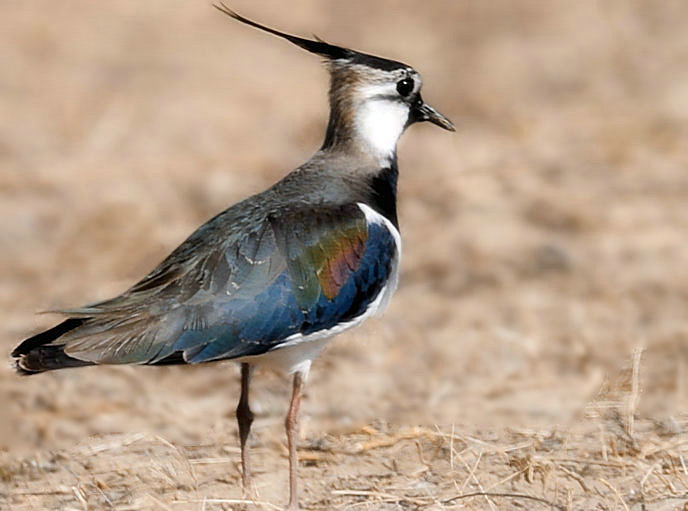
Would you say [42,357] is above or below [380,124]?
below

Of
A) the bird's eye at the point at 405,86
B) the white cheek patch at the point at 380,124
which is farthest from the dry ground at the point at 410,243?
the bird's eye at the point at 405,86

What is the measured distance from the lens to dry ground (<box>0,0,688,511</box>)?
585 cm

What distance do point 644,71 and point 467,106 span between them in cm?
190

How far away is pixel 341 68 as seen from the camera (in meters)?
5.94

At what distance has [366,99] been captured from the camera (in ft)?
19.3

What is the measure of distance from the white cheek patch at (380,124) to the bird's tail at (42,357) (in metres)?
1.62

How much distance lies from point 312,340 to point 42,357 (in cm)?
100

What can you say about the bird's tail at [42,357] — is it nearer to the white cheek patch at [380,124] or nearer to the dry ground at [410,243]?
the dry ground at [410,243]

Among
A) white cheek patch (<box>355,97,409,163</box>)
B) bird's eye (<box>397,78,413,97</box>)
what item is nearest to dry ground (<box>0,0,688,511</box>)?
white cheek patch (<box>355,97,409,163</box>)

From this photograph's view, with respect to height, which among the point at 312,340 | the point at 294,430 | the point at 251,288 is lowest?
the point at 294,430

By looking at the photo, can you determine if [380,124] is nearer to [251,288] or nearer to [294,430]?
[251,288]

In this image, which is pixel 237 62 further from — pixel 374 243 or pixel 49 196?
pixel 374 243

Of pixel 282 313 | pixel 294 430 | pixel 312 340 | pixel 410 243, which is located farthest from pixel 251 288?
pixel 410 243

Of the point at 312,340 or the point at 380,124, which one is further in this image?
the point at 380,124
